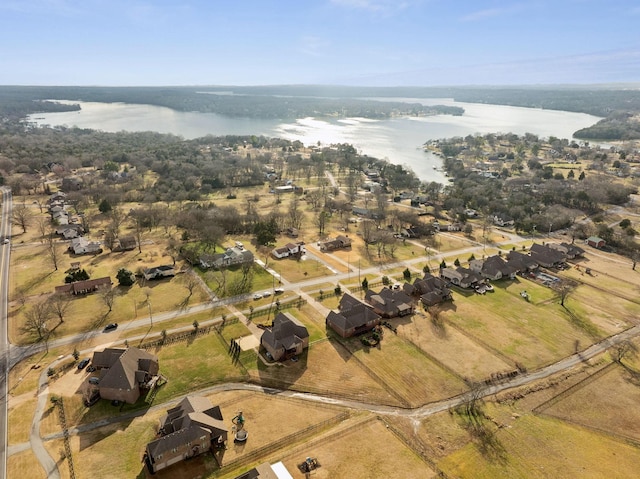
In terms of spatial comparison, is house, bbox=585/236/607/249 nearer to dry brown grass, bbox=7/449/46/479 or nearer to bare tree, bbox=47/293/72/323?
dry brown grass, bbox=7/449/46/479

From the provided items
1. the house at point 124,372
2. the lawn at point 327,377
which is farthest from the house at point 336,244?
the house at point 124,372

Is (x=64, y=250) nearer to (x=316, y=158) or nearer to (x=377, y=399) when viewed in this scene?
(x=377, y=399)

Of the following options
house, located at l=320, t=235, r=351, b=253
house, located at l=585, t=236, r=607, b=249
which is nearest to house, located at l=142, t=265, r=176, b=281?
house, located at l=320, t=235, r=351, b=253

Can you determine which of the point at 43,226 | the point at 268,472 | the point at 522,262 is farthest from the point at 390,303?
the point at 43,226

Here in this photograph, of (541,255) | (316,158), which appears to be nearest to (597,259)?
(541,255)

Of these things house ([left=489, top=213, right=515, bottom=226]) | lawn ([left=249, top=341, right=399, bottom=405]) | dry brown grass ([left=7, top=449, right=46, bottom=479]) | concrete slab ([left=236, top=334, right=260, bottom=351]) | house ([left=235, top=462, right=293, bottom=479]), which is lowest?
house ([left=489, top=213, right=515, bottom=226])

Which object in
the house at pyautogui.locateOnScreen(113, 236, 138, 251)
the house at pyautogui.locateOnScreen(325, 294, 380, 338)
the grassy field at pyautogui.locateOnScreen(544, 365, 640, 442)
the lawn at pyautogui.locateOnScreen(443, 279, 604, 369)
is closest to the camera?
the grassy field at pyautogui.locateOnScreen(544, 365, 640, 442)
